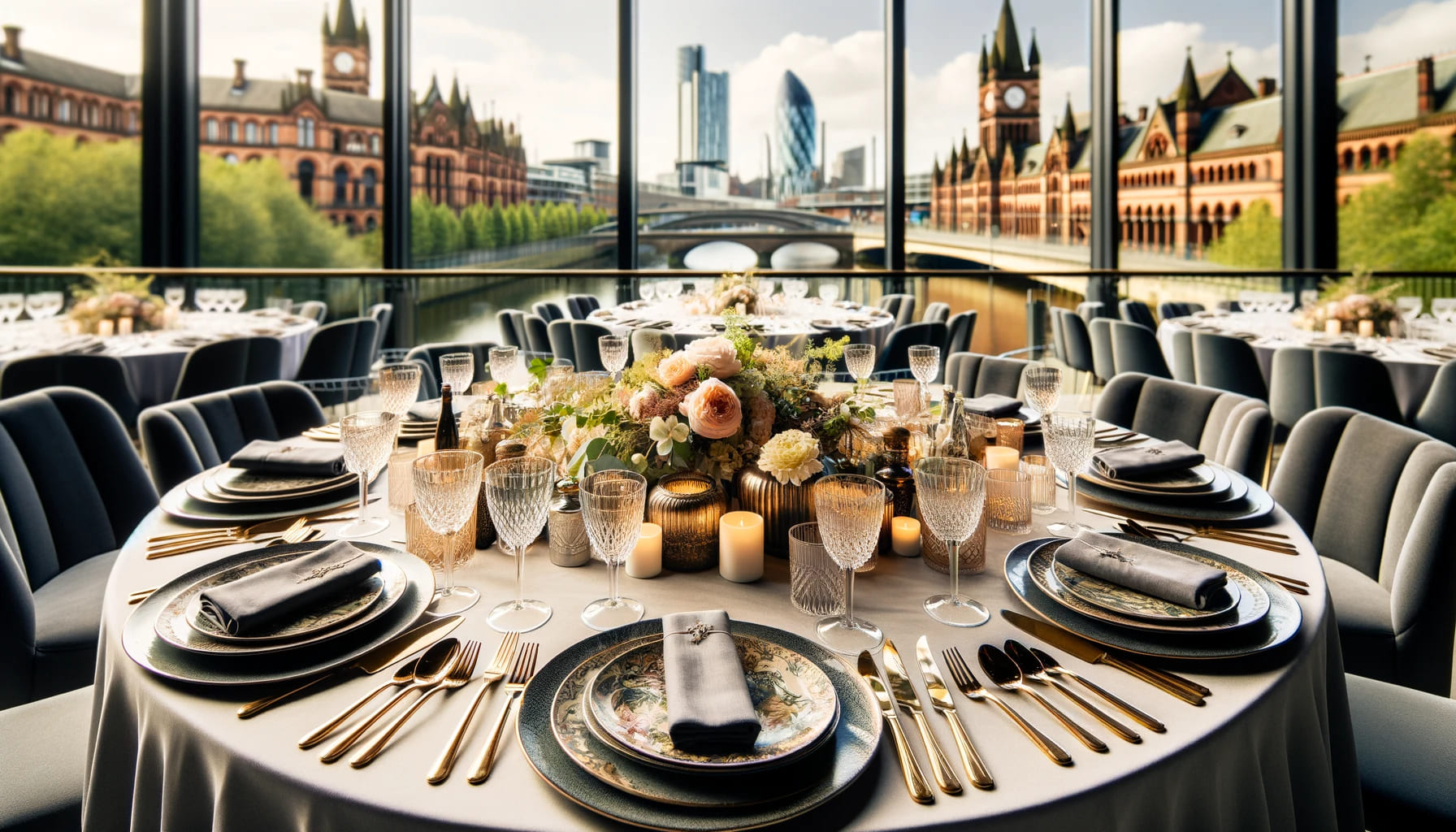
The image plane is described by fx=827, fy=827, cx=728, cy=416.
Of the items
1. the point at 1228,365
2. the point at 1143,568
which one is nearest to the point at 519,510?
the point at 1143,568

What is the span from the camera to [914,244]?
7715 mm

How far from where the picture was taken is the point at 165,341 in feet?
13.2

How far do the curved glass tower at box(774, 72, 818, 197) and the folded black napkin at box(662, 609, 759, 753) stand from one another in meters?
7.41

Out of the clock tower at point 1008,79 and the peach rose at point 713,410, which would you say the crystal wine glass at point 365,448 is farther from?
the clock tower at point 1008,79

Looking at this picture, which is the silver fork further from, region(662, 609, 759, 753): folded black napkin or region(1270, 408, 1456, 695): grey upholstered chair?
region(1270, 408, 1456, 695): grey upholstered chair

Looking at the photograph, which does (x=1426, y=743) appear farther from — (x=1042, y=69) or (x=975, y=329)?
(x=1042, y=69)

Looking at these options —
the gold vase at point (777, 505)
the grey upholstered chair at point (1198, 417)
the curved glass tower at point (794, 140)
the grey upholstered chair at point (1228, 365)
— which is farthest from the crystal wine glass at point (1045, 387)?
the curved glass tower at point (794, 140)

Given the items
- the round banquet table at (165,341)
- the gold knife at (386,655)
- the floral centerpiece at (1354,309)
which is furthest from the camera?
the floral centerpiece at (1354,309)

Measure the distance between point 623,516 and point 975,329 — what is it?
661cm

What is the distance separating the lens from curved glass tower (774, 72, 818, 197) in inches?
307

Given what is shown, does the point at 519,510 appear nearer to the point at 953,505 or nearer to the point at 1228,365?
the point at 953,505

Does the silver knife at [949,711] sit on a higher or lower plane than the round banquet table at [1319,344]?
lower

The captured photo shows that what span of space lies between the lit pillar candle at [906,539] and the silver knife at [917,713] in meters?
0.32

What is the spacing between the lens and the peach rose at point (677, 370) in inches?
54.4
